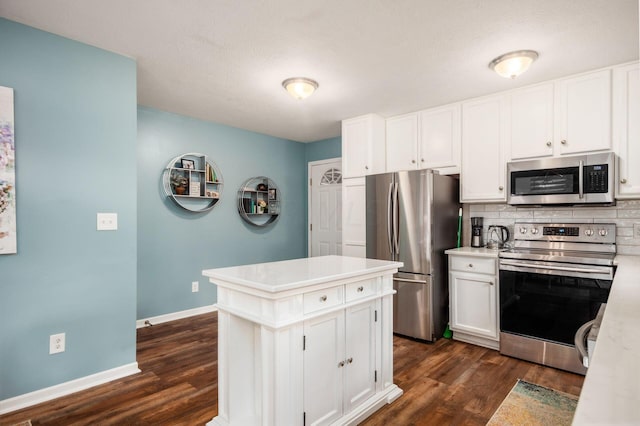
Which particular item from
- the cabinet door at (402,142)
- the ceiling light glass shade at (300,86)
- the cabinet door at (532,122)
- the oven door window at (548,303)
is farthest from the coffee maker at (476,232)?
the ceiling light glass shade at (300,86)

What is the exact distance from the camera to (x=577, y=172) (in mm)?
2836

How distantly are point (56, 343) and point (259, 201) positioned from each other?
9.58 feet

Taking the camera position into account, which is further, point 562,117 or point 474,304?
point 474,304

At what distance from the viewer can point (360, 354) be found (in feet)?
6.73

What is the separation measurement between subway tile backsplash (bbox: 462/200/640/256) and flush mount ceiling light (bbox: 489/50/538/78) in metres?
1.35

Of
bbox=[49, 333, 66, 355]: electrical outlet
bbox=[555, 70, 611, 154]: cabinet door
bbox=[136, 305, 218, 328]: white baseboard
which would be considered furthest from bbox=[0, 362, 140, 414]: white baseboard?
bbox=[555, 70, 611, 154]: cabinet door

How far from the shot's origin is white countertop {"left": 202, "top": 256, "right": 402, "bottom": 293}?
1.65 meters

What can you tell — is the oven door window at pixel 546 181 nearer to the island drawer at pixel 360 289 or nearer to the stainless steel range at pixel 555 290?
the stainless steel range at pixel 555 290

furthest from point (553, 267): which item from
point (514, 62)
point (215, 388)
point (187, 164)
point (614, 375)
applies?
point (187, 164)

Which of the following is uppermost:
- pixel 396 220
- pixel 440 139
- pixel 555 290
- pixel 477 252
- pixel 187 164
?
pixel 440 139

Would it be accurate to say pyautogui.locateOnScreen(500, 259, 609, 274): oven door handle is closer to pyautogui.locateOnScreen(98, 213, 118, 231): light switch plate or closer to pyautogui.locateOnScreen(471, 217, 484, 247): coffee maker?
pyautogui.locateOnScreen(471, 217, 484, 247): coffee maker

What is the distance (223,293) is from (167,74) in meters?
2.09

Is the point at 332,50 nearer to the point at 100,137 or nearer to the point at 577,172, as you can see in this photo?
the point at 100,137

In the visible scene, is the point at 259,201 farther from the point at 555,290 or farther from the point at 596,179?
the point at 596,179
